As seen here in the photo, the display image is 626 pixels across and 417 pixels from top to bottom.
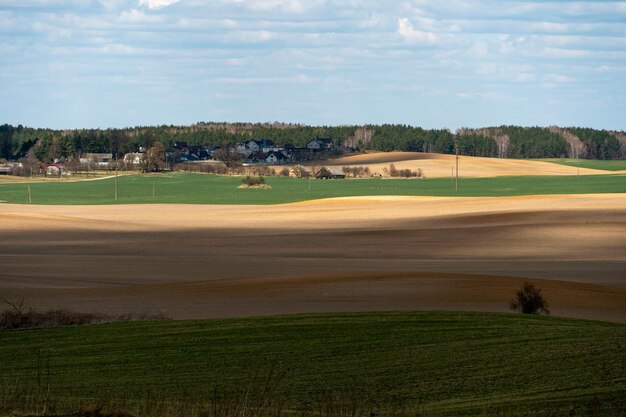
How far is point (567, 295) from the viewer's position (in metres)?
30.0

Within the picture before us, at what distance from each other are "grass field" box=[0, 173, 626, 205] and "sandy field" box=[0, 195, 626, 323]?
1604 cm

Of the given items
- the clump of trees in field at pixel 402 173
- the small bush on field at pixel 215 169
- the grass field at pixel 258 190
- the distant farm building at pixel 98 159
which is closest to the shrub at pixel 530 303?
the grass field at pixel 258 190

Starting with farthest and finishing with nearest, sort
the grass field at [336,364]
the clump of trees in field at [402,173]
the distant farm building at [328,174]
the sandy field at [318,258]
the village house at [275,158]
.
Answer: the village house at [275,158] → the clump of trees in field at [402,173] → the distant farm building at [328,174] → the sandy field at [318,258] → the grass field at [336,364]

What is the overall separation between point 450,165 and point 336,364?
140 meters

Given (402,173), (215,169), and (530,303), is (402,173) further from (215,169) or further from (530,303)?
(530,303)

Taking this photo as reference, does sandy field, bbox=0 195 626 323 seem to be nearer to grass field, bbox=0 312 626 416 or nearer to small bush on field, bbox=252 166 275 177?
grass field, bbox=0 312 626 416

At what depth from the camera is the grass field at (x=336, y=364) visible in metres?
13.1

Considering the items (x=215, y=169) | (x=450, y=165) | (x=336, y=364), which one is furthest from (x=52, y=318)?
(x=450, y=165)

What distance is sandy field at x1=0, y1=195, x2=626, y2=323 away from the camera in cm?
2934

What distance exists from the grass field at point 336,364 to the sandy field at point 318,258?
4.96 metres

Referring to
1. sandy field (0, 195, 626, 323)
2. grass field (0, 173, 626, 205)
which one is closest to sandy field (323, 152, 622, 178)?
grass field (0, 173, 626, 205)

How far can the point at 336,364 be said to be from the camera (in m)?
17.0

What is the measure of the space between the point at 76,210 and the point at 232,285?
48227 mm

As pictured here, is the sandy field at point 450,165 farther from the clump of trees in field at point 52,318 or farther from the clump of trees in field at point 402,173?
the clump of trees in field at point 52,318
